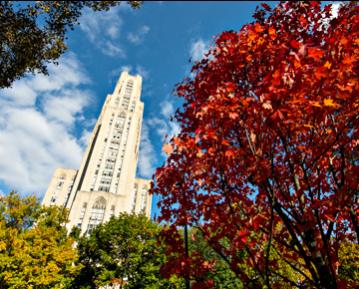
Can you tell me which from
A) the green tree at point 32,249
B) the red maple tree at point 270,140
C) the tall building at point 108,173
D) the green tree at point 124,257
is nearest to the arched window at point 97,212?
the tall building at point 108,173

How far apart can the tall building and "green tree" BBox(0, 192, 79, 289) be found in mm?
27766

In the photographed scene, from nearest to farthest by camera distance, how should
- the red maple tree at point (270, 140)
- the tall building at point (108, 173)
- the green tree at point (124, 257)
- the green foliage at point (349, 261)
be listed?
the red maple tree at point (270, 140) < the green tree at point (124, 257) < the green foliage at point (349, 261) < the tall building at point (108, 173)

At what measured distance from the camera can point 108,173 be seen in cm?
6281

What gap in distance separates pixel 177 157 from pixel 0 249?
69.2 ft

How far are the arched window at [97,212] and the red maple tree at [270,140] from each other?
5323 cm

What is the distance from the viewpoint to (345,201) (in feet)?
13.4

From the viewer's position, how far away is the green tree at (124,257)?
17.4 m

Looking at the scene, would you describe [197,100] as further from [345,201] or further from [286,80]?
[345,201]

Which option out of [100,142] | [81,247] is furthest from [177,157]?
[100,142]

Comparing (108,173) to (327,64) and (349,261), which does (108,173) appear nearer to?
(349,261)

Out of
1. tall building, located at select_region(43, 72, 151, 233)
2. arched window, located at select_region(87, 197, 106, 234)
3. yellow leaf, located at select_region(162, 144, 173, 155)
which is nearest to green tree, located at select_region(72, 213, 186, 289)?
yellow leaf, located at select_region(162, 144, 173, 155)

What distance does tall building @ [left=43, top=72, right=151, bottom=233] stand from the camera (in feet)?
174

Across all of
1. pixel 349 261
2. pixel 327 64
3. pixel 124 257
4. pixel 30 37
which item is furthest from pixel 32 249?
pixel 349 261

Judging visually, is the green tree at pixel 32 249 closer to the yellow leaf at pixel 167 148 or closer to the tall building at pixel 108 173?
the yellow leaf at pixel 167 148
